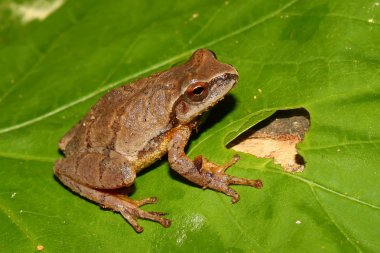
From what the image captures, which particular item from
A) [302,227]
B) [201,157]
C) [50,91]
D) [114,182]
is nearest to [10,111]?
[50,91]

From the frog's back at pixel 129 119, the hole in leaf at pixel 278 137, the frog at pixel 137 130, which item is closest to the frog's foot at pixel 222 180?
the frog at pixel 137 130

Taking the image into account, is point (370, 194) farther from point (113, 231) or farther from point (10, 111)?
point (10, 111)

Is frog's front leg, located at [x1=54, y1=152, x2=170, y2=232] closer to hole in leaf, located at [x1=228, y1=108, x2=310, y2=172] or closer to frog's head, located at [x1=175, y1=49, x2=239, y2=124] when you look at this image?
frog's head, located at [x1=175, y1=49, x2=239, y2=124]

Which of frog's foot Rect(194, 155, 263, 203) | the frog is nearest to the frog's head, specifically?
the frog

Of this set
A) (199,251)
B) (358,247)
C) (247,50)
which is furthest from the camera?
(247,50)

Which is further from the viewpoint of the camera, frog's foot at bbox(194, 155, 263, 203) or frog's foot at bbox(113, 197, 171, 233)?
frog's foot at bbox(113, 197, 171, 233)

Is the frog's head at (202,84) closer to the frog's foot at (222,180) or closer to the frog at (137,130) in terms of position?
the frog at (137,130)
